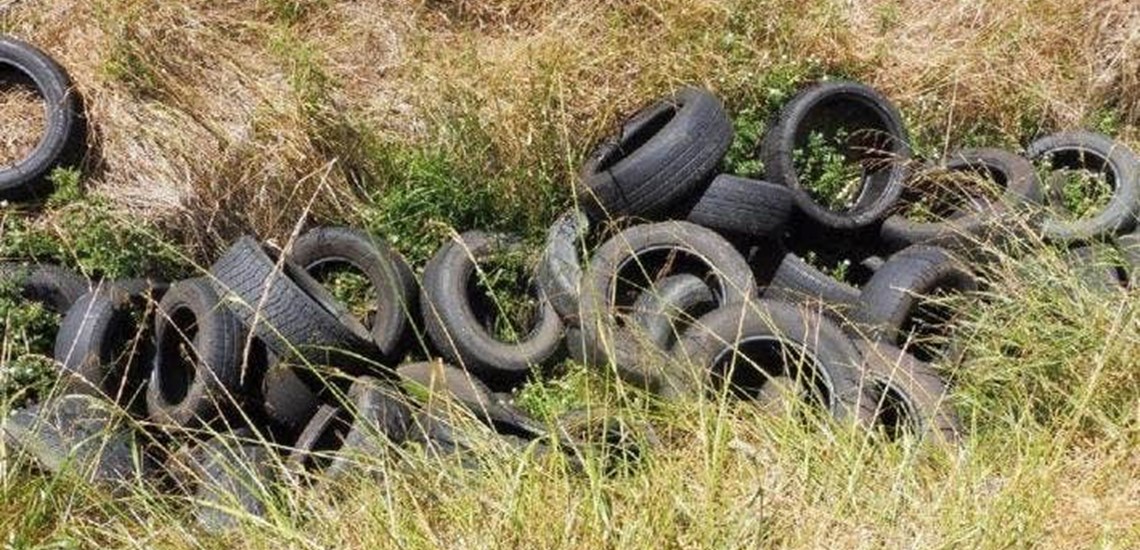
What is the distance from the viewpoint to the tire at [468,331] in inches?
220

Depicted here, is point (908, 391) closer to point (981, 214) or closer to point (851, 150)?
point (981, 214)

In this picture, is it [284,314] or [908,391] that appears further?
[284,314]

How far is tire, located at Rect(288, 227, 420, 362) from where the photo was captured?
564cm

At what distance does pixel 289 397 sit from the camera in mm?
5242

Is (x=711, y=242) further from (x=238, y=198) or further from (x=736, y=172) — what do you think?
(x=238, y=198)

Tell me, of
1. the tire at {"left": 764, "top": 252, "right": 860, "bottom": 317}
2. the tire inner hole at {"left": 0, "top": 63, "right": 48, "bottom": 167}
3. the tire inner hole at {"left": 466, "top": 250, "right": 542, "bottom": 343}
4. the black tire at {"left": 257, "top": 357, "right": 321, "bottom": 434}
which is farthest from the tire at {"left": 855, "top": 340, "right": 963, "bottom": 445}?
the tire inner hole at {"left": 0, "top": 63, "right": 48, "bottom": 167}

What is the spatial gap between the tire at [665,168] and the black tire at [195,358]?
1787mm

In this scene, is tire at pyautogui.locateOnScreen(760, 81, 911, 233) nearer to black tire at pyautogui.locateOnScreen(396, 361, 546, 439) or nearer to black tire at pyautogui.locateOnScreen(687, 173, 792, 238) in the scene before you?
black tire at pyautogui.locateOnScreen(687, 173, 792, 238)

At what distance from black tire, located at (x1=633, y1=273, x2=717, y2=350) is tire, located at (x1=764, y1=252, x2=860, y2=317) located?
0.39m

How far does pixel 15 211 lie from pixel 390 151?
184cm

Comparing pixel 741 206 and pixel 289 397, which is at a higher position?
pixel 741 206

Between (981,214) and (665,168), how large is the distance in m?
1.60

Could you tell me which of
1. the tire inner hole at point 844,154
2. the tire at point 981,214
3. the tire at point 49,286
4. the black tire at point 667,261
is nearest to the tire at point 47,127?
the tire at point 49,286

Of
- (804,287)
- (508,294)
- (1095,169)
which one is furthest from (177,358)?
(1095,169)
